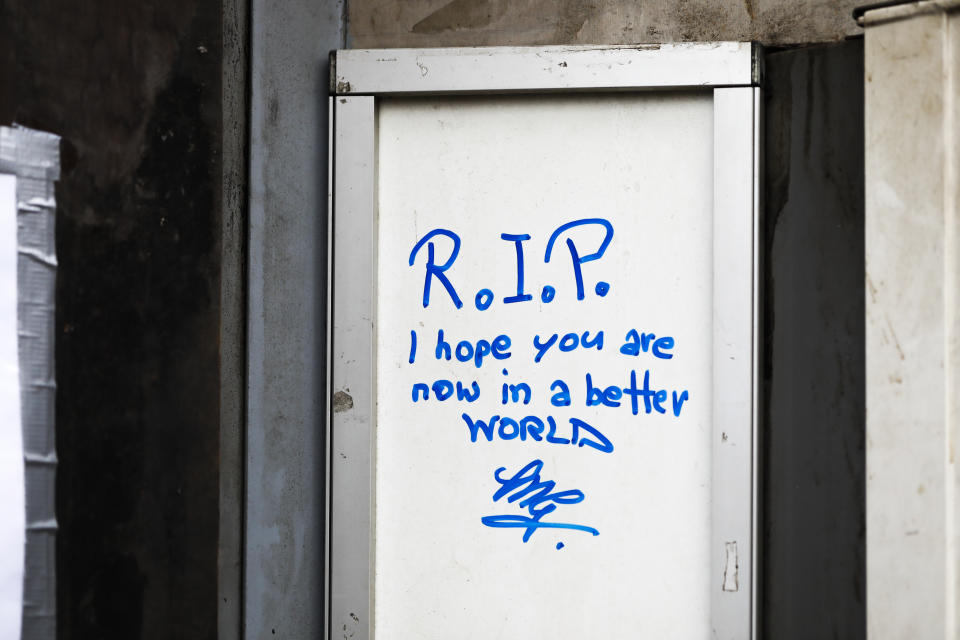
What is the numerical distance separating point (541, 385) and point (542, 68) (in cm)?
78

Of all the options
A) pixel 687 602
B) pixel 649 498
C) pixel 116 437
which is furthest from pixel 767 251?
pixel 116 437

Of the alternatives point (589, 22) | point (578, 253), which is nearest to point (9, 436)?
point (578, 253)

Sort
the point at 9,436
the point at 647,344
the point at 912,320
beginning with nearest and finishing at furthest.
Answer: the point at 9,436, the point at 912,320, the point at 647,344

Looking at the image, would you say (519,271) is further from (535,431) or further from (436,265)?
(535,431)

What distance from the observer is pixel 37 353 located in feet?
5.49

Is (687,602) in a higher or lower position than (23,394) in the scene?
lower

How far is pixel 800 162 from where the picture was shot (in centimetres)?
219

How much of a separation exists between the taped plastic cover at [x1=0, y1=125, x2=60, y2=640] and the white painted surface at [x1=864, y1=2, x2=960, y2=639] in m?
1.71

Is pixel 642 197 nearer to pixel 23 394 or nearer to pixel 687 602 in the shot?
pixel 687 602

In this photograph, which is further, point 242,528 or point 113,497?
point 242,528

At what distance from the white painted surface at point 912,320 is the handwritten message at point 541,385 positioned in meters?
0.48

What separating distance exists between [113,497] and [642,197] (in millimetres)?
1383
